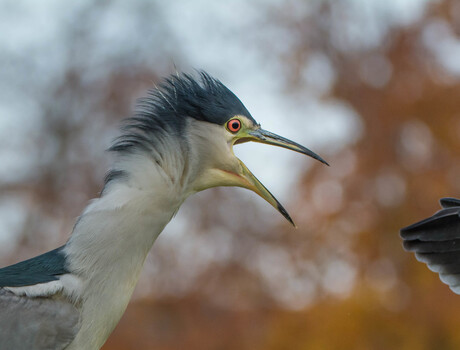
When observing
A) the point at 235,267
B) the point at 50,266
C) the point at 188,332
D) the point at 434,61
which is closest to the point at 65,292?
the point at 50,266

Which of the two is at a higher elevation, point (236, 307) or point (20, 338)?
point (236, 307)

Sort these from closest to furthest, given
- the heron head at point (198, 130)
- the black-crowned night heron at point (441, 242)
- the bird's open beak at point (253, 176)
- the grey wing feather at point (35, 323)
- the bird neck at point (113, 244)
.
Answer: the grey wing feather at point (35, 323) < the bird neck at point (113, 244) < the heron head at point (198, 130) < the bird's open beak at point (253, 176) < the black-crowned night heron at point (441, 242)

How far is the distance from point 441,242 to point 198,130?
1734 millimetres

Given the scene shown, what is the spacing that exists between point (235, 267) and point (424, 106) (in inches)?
152

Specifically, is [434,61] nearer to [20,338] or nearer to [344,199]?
[344,199]

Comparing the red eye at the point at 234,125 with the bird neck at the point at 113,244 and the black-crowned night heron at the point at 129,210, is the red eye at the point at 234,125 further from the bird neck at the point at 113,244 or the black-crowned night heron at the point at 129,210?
the bird neck at the point at 113,244

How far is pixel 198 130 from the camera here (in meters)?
3.18

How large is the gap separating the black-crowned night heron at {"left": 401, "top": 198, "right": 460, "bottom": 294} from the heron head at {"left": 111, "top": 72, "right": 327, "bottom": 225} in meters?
1.21

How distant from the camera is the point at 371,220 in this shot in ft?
34.8

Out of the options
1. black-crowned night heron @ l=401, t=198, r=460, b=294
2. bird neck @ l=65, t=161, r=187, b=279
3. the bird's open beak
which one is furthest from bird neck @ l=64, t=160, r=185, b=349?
black-crowned night heron @ l=401, t=198, r=460, b=294

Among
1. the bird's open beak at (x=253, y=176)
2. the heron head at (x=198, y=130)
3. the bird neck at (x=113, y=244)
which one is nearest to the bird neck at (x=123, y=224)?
the bird neck at (x=113, y=244)

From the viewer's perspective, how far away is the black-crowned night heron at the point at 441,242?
3967mm

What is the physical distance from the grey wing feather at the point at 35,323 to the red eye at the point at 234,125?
1.09 m

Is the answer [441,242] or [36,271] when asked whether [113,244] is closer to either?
[36,271]
